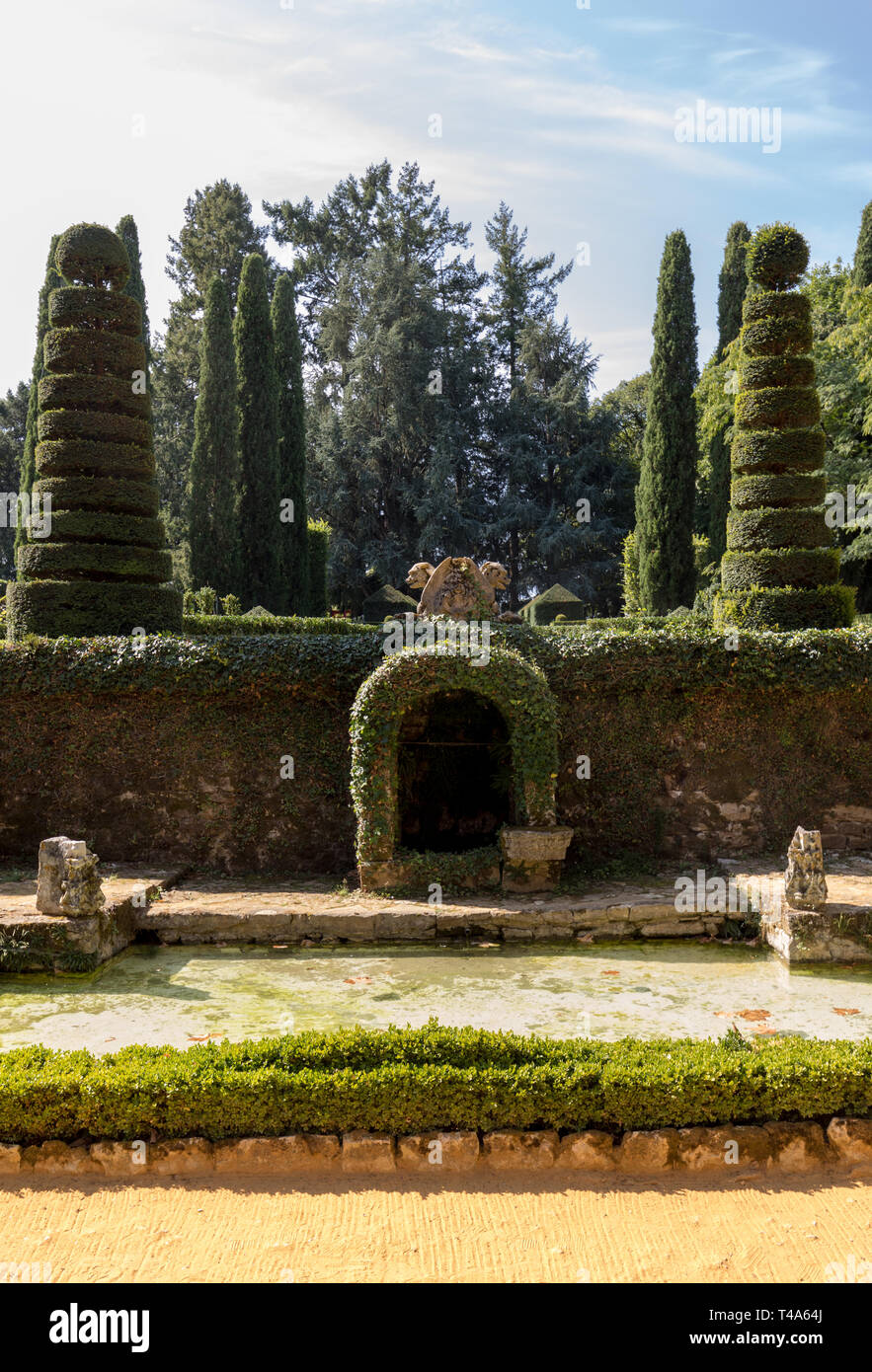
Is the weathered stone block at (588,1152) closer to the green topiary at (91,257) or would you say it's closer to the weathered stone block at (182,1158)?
the weathered stone block at (182,1158)

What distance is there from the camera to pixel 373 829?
9.66m

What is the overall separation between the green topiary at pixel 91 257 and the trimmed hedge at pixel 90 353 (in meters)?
0.78

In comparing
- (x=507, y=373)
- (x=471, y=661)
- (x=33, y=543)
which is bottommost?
(x=471, y=661)

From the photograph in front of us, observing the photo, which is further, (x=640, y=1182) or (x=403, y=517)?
(x=403, y=517)

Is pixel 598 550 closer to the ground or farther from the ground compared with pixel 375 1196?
farther from the ground

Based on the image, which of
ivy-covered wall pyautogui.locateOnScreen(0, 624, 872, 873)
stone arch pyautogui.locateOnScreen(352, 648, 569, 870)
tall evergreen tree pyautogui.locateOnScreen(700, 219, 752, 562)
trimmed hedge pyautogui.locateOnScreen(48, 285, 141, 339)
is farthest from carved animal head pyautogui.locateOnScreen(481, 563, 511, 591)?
tall evergreen tree pyautogui.locateOnScreen(700, 219, 752, 562)

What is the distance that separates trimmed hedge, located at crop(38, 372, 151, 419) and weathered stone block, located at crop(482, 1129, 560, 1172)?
11078mm

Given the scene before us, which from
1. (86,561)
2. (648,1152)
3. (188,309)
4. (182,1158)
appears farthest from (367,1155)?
(188,309)

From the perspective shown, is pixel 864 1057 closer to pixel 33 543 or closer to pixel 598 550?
pixel 33 543

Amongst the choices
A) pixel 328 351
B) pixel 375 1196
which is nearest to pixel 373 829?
pixel 375 1196

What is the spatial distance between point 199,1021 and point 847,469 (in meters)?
19.4

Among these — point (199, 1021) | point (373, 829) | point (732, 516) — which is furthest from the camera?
point (732, 516)

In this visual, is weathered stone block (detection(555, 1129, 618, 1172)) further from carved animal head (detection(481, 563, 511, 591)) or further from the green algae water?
carved animal head (detection(481, 563, 511, 591))

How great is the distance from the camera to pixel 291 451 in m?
28.4
